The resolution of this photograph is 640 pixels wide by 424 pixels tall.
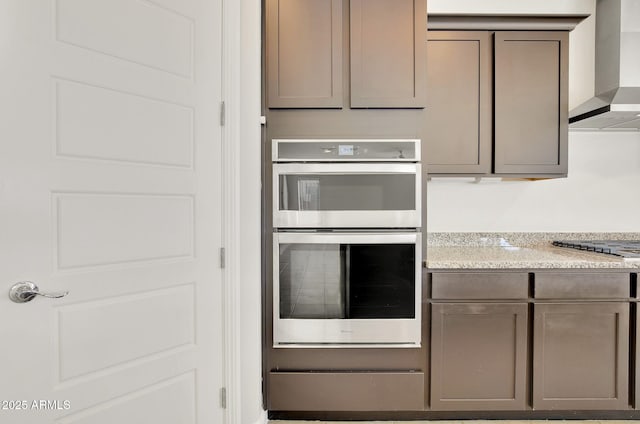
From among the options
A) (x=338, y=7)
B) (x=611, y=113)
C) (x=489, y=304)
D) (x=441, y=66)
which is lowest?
(x=489, y=304)

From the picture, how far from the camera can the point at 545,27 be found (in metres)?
2.15

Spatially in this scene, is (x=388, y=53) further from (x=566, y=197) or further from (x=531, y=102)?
(x=566, y=197)

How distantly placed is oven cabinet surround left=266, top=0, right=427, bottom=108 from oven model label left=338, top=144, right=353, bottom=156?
0.72 feet

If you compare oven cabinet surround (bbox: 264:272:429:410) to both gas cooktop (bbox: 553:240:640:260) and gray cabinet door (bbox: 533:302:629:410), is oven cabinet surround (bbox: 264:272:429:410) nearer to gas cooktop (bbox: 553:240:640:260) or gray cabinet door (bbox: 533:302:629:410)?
gray cabinet door (bbox: 533:302:629:410)

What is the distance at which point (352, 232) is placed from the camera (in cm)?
191

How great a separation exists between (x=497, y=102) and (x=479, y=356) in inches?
59.4
